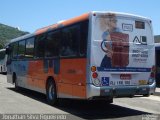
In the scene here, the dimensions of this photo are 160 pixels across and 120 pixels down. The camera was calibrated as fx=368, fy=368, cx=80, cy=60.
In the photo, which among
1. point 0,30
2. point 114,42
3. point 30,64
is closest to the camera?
point 114,42

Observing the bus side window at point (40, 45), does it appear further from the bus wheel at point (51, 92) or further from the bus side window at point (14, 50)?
the bus side window at point (14, 50)

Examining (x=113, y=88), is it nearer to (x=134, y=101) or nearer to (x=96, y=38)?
(x=96, y=38)

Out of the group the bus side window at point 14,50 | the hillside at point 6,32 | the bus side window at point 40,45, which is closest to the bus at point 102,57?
the bus side window at point 40,45

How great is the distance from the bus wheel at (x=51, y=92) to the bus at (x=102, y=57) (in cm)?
4

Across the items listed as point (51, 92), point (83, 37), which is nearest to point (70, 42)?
point (83, 37)

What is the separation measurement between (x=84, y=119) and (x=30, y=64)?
6490 mm

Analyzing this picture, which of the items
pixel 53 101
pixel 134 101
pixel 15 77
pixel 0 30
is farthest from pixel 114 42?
pixel 0 30

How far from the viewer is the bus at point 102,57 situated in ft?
35.6

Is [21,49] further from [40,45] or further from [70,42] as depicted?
[70,42]

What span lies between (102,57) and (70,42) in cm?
146

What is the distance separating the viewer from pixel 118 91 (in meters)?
11.1

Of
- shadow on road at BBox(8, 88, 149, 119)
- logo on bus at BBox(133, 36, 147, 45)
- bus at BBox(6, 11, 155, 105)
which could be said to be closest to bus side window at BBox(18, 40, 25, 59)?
shadow on road at BBox(8, 88, 149, 119)

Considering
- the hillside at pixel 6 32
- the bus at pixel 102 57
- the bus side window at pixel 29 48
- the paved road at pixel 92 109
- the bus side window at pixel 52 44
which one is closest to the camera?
the bus at pixel 102 57

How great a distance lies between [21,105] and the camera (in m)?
13.1
